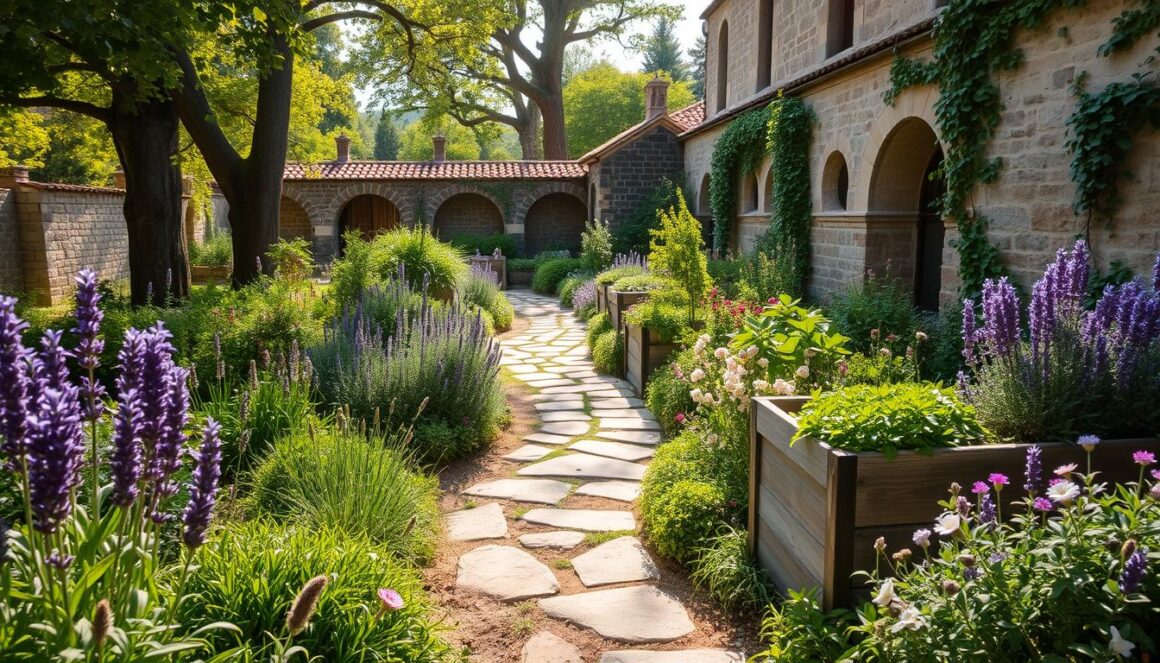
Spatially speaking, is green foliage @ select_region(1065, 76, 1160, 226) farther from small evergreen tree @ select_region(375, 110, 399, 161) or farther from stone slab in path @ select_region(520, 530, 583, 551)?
small evergreen tree @ select_region(375, 110, 399, 161)

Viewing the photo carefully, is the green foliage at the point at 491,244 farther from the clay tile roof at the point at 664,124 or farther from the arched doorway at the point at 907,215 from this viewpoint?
the arched doorway at the point at 907,215

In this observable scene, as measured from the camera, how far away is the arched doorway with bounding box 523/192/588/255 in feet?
Answer: 78.4

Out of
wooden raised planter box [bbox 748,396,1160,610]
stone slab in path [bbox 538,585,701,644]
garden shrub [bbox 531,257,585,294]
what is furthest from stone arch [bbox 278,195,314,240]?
wooden raised planter box [bbox 748,396,1160,610]

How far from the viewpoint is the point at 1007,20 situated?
5.88 meters

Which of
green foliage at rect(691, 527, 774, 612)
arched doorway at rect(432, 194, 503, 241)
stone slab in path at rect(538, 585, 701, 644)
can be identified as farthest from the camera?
arched doorway at rect(432, 194, 503, 241)

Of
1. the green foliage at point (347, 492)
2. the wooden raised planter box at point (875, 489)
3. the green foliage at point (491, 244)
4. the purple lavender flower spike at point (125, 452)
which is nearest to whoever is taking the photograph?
the purple lavender flower spike at point (125, 452)

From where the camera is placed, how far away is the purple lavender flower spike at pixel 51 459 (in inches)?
54.2

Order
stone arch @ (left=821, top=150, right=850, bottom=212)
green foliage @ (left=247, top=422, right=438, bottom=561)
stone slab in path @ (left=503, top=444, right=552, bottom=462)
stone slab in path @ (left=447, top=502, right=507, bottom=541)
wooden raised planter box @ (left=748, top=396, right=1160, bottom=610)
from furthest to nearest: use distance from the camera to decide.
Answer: stone arch @ (left=821, top=150, right=850, bottom=212) → stone slab in path @ (left=503, top=444, right=552, bottom=462) → stone slab in path @ (left=447, top=502, right=507, bottom=541) → green foliage @ (left=247, top=422, right=438, bottom=561) → wooden raised planter box @ (left=748, top=396, right=1160, bottom=610)

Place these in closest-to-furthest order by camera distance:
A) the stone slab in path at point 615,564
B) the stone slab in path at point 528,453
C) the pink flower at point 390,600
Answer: the pink flower at point 390,600, the stone slab in path at point 615,564, the stone slab in path at point 528,453

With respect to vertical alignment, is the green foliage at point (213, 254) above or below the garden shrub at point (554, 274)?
above

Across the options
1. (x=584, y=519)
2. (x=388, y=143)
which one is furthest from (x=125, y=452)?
(x=388, y=143)

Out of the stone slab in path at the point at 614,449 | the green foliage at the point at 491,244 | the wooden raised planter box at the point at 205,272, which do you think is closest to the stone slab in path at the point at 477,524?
the stone slab in path at the point at 614,449

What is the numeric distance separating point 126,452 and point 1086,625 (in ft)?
7.26

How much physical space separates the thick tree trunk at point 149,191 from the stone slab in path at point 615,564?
712 cm
